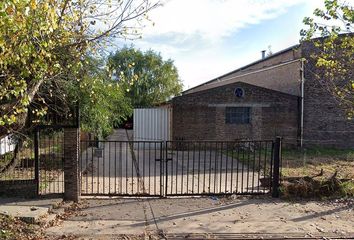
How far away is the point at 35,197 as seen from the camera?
26.2ft

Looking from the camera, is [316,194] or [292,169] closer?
[316,194]

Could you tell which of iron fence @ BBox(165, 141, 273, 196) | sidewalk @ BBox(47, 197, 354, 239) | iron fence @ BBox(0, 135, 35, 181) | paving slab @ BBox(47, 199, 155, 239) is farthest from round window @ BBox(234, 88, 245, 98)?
paving slab @ BBox(47, 199, 155, 239)

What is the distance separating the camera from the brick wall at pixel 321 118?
21609 mm

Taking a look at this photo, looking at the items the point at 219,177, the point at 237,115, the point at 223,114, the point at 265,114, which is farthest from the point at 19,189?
the point at 265,114

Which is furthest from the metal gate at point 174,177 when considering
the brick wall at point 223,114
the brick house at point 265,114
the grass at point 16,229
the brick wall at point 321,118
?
the brick wall at point 321,118

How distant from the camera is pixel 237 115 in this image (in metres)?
21.6

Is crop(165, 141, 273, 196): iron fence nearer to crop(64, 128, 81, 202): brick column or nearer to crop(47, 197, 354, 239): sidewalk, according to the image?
crop(47, 197, 354, 239): sidewalk

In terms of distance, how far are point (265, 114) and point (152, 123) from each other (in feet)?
23.4

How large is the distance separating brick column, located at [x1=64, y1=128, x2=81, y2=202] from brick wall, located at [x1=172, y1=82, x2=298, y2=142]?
13.3m

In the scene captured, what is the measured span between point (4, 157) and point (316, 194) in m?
10.8

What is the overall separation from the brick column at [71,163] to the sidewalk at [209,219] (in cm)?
38

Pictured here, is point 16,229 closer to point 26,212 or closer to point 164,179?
point 26,212

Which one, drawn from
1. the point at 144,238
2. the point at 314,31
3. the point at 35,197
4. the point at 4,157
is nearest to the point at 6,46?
the point at 144,238

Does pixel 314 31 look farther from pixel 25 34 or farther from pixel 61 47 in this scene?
pixel 25 34
